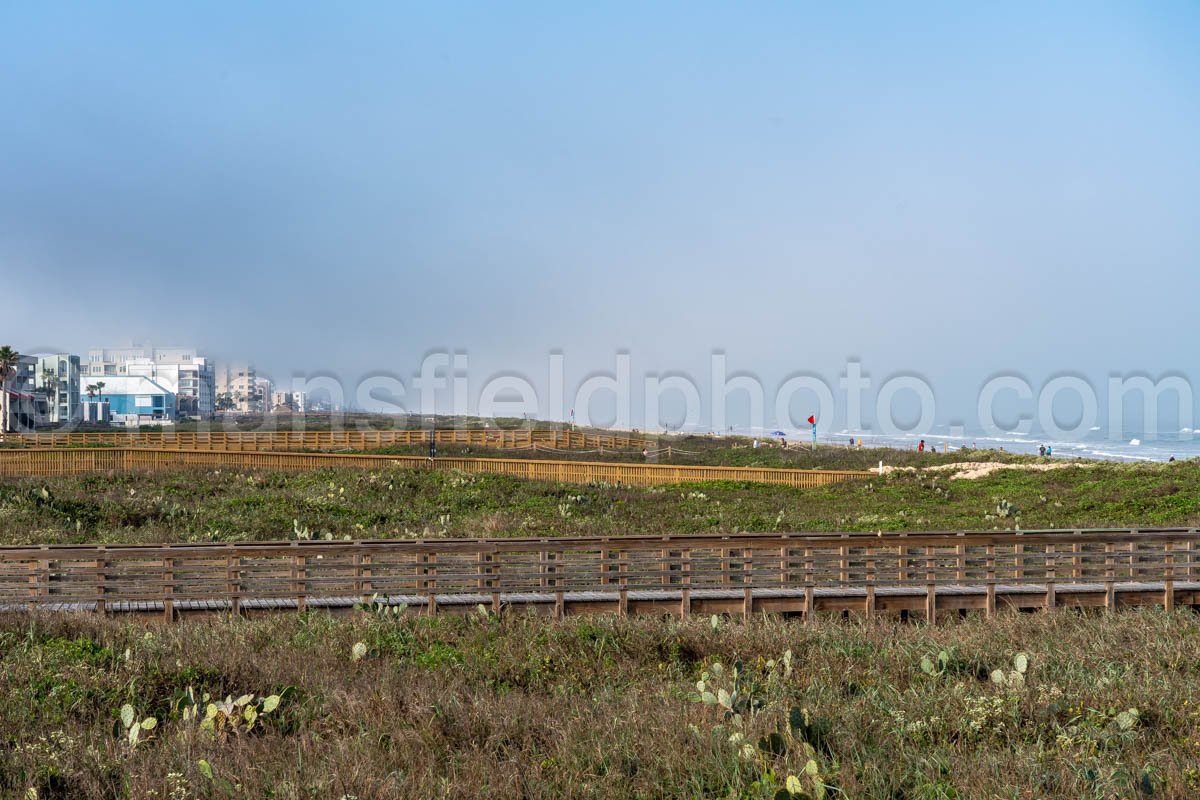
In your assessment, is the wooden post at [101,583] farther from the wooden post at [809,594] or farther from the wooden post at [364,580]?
the wooden post at [809,594]

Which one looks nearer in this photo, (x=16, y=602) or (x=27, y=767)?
A: (x=27, y=767)

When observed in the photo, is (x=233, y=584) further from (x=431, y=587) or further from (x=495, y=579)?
(x=495, y=579)

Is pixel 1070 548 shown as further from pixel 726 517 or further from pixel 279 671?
pixel 279 671

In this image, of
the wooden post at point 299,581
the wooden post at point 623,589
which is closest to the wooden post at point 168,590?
the wooden post at point 299,581

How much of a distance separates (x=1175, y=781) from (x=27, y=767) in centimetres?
880

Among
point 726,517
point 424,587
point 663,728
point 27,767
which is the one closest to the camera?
point 27,767

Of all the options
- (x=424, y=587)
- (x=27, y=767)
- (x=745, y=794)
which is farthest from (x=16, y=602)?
(x=745, y=794)

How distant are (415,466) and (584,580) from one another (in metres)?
27.1

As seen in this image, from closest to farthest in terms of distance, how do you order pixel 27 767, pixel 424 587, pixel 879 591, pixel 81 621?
pixel 27 767 < pixel 81 621 < pixel 424 587 < pixel 879 591

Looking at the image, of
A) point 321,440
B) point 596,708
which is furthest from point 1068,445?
point 596,708

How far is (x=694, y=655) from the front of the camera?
13016mm

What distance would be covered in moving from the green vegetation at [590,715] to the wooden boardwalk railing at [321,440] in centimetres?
5399

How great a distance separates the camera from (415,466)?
47500 mm

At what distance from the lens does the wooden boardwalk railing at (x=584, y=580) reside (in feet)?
A: 57.7
